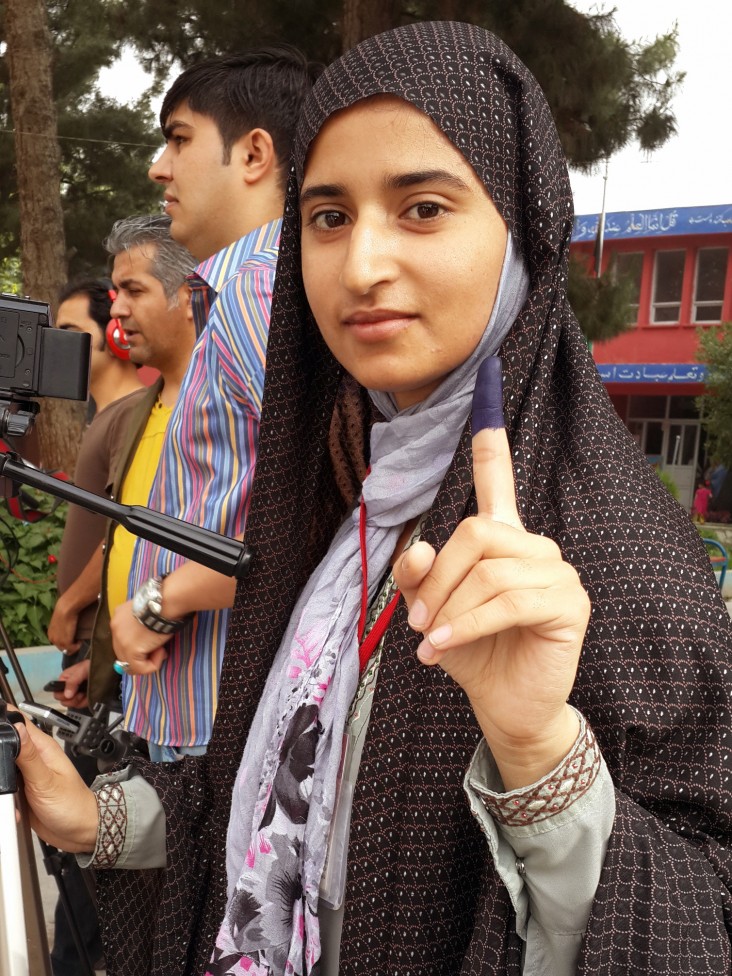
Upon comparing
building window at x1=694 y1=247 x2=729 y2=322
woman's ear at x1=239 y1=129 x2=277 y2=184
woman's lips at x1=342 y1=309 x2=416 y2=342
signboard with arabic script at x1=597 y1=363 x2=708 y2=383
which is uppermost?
building window at x1=694 y1=247 x2=729 y2=322

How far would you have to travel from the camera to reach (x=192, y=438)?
6.23ft

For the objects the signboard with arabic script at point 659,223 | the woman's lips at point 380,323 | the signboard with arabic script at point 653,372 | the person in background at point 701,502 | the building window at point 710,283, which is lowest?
the woman's lips at point 380,323

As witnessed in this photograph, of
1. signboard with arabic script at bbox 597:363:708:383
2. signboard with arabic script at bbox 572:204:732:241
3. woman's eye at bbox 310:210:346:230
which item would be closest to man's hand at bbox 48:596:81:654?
woman's eye at bbox 310:210:346:230

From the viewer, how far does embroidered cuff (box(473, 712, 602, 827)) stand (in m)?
0.84

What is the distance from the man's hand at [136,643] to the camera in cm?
187

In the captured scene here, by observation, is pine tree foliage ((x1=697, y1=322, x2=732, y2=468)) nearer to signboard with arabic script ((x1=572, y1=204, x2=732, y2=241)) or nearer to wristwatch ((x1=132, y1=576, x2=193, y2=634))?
signboard with arabic script ((x1=572, y1=204, x2=732, y2=241))

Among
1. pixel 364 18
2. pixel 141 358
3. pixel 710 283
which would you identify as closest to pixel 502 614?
pixel 141 358

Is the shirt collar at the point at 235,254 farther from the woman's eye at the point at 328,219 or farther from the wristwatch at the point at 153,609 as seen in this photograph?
the woman's eye at the point at 328,219

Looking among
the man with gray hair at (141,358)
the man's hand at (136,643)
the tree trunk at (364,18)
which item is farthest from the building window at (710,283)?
the man's hand at (136,643)

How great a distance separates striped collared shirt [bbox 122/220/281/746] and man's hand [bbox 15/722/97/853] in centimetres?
62

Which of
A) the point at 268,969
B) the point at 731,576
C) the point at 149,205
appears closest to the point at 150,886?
the point at 268,969

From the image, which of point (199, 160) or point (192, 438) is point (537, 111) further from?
point (199, 160)

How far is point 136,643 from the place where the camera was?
187 centimetres

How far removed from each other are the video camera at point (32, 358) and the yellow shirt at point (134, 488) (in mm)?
1057
